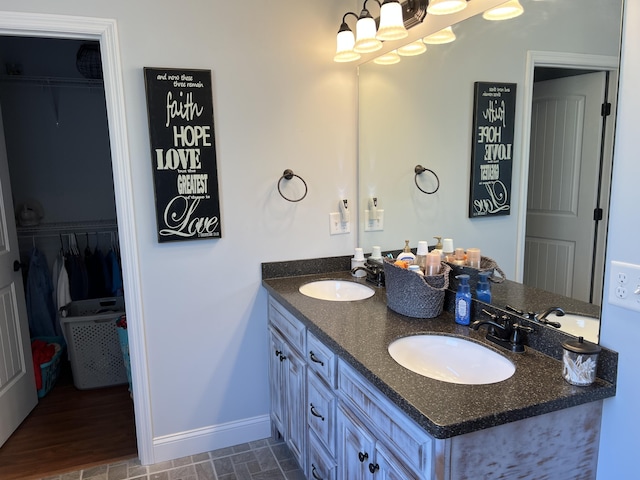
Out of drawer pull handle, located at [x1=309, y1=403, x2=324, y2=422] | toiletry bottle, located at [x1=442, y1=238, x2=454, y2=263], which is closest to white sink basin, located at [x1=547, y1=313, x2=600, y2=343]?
toiletry bottle, located at [x1=442, y1=238, x2=454, y2=263]

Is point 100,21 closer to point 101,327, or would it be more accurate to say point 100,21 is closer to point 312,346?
point 312,346

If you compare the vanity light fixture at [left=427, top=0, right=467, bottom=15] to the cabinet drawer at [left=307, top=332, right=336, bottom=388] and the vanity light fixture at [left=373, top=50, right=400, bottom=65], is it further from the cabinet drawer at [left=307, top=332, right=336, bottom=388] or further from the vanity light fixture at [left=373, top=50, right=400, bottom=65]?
the cabinet drawer at [left=307, top=332, right=336, bottom=388]

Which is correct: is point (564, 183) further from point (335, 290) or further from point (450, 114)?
point (335, 290)

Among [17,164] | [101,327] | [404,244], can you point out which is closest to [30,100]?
[17,164]

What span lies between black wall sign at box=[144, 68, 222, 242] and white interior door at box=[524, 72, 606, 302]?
1.43 metres

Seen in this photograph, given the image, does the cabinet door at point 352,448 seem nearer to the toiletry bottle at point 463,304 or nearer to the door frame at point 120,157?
the toiletry bottle at point 463,304

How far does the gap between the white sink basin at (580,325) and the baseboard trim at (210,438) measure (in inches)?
68.1

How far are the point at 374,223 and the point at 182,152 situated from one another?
3.46ft

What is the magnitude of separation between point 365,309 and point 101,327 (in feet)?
7.08

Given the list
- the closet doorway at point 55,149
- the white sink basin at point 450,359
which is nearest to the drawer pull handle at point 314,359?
the white sink basin at point 450,359

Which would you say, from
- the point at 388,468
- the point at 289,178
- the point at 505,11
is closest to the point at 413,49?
the point at 505,11

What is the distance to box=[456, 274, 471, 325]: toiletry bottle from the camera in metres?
1.70

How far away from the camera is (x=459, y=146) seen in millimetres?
1985

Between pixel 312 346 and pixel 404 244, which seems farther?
pixel 404 244
